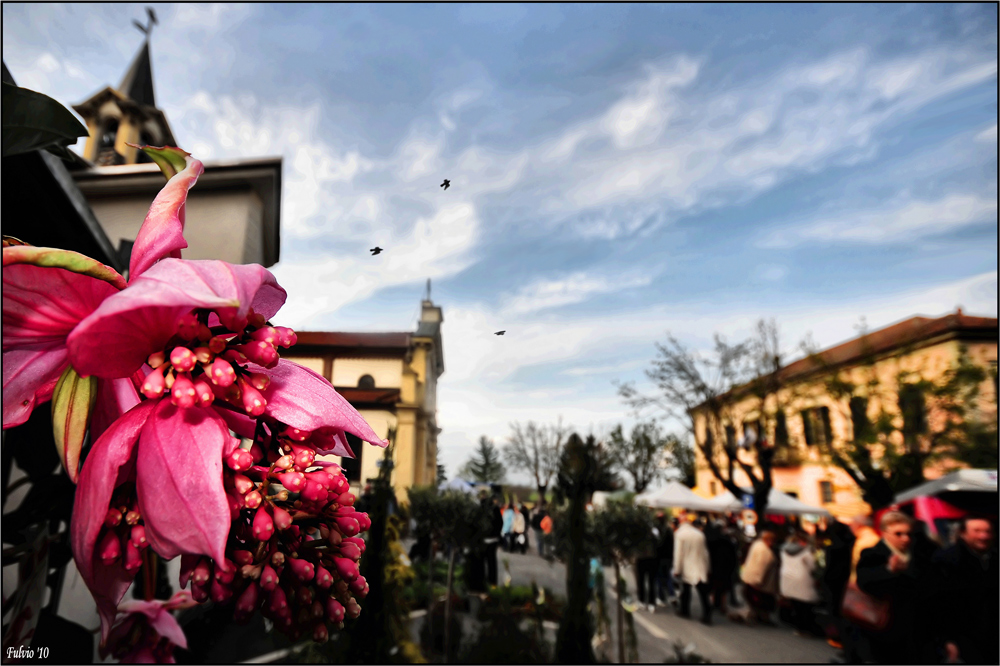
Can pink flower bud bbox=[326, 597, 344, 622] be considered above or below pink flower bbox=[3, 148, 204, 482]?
below

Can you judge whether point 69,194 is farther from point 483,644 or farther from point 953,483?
point 953,483

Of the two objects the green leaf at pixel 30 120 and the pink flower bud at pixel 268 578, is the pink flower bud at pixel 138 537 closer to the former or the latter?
the pink flower bud at pixel 268 578

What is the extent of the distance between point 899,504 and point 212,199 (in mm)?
12547

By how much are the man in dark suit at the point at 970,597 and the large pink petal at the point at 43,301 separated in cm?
839

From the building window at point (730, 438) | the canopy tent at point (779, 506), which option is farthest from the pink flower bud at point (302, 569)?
the building window at point (730, 438)

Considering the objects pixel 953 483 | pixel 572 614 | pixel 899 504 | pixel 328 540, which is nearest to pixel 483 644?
pixel 572 614

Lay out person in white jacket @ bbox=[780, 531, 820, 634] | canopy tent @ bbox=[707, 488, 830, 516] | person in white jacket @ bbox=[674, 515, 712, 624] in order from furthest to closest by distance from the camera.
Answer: canopy tent @ bbox=[707, 488, 830, 516], person in white jacket @ bbox=[674, 515, 712, 624], person in white jacket @ bbox=[780, 531, 820, 634]

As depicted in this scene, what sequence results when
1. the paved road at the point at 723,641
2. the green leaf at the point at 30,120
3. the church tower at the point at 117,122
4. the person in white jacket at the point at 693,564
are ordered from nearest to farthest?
the green leaf at the point at 30,120 < the paved road at the point at 723,641 < the person in white jacket at the point at 693,564 < the church tower at the point at 117,122

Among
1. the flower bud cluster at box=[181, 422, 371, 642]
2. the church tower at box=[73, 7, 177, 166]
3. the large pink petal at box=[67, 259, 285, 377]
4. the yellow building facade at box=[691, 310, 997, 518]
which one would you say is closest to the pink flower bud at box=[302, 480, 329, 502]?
the flower bud cluster at box=[181, 422, 371, 642]

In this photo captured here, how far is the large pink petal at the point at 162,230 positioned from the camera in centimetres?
36

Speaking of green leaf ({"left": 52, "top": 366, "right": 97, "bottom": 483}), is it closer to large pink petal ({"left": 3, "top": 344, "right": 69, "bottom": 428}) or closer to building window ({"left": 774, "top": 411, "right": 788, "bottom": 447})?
large pink petal ({"left": 3, "top": 344, "right": 69, "bottom": 428})

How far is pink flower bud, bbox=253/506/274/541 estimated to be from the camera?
276 mm

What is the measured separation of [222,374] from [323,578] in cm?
14

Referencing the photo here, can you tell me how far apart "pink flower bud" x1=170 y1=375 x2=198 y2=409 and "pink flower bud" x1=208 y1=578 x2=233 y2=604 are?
0.11 meters
